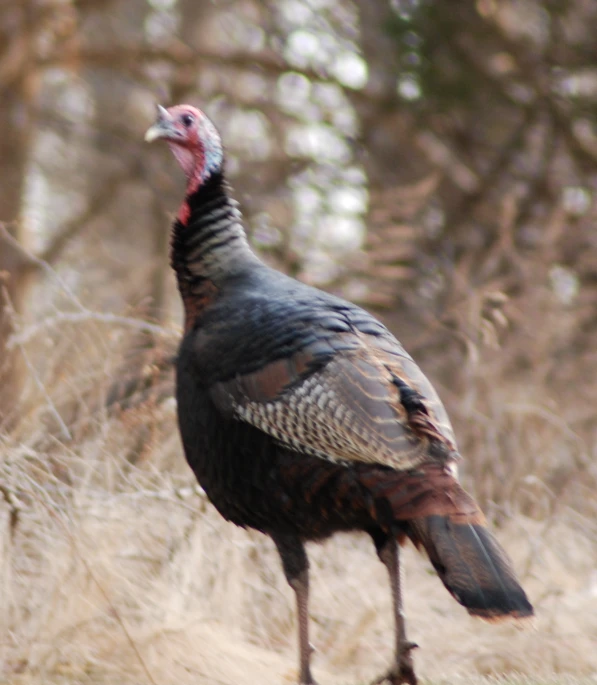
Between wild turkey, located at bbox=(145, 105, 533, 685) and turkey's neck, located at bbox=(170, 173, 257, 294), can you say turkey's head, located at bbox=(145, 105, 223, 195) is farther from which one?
wild turkey, located at bbox=(145, 105, 533, 685)

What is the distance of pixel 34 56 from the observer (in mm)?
8555

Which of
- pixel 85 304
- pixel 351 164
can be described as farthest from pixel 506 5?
pixel 85 304

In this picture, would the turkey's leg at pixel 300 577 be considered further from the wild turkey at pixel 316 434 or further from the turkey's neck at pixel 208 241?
the turkey's neck at pixel 208 241

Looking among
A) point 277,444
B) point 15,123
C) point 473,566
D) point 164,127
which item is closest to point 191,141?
point 164,127

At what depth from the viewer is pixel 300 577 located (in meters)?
3.84

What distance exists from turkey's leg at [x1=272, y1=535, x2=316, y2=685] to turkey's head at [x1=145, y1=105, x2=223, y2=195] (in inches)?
57.5

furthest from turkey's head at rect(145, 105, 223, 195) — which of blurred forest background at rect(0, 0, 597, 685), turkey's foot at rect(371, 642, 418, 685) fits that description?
turkey's foot at rect(371, 642, 418, 685)

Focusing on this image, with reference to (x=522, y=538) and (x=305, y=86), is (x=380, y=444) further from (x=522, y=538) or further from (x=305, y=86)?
(x=305, y=86)

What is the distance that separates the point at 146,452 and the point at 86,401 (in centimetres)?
49

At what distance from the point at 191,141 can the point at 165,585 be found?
203 centimetres

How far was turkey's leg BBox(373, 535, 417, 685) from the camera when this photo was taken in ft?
11.8

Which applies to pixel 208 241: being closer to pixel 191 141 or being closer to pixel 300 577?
pixel 191 141

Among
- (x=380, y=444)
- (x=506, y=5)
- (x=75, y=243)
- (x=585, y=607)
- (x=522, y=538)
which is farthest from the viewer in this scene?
(x=506, y=5)

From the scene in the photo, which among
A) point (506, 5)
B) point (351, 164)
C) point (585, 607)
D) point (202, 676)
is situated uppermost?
point (506, 5)
